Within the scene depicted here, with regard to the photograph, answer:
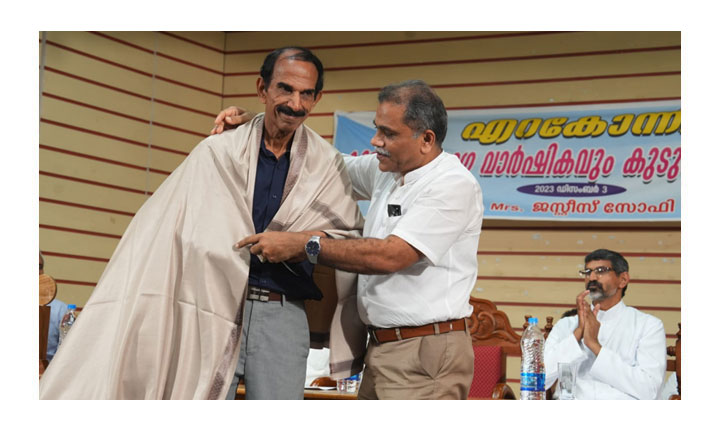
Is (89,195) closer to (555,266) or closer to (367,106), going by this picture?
(367,106)

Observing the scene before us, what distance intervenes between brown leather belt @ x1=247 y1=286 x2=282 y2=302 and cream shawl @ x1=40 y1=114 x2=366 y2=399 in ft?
0.12

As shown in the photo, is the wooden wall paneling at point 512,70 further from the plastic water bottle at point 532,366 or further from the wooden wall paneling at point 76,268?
the plastic water bottle at point 532,366

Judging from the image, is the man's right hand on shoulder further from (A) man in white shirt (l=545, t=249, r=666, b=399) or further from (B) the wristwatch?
(A) man in white shirt (l=545, t=249, r=666, b=399)

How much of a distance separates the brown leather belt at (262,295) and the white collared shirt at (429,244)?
0.92ft

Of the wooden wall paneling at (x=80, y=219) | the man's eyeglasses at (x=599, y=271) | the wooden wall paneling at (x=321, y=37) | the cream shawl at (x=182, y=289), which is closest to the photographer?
the cream shawl at (x=182, y=289)

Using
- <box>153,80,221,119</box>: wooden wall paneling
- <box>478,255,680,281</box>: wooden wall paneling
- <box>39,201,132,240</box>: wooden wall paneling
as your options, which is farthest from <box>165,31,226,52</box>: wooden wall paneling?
<box>478,255,680,281</box>: wooden wall paneling

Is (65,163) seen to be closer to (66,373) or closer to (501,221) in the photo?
(501,221)

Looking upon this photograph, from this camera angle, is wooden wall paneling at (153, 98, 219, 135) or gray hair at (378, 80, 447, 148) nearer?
gray hair at (378, 80, 447, 148)

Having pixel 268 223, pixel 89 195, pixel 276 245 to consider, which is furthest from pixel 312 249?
pixel 89 195

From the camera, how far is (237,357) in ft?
7.04

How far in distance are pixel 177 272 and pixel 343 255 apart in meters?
0.47

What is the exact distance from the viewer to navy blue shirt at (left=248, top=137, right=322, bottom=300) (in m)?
2.20

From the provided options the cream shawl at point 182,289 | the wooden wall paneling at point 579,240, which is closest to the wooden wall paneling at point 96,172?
the wooden wall paneling at point 579,240

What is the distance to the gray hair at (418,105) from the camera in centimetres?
236
